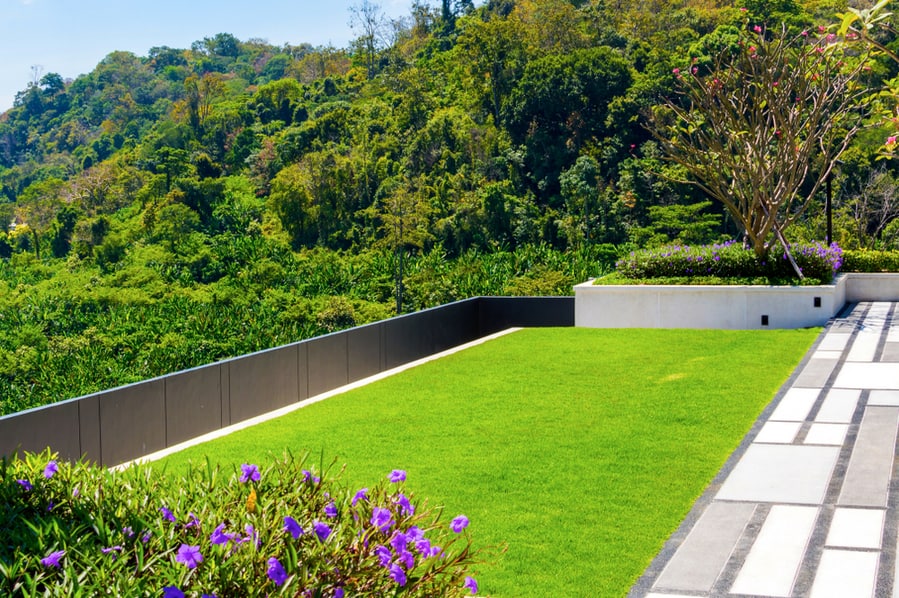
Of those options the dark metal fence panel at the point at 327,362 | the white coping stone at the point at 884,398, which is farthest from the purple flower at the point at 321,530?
the white coping stone at the point at 884,398

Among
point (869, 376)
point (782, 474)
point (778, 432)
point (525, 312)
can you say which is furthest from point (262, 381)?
point (525, 312)

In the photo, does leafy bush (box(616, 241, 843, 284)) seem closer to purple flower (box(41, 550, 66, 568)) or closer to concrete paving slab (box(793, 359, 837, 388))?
concrete paving slab (box(793, 359, 837, 388))

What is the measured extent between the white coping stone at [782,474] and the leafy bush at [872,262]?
37.0ft

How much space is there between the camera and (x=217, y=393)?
9883 mm

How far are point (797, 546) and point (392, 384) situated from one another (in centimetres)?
680

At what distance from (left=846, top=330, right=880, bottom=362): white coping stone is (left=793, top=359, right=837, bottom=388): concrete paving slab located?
396mm

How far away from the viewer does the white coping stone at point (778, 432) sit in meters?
8.60

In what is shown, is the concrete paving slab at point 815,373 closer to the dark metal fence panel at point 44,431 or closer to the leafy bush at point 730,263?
the leafy bush at point 730,263

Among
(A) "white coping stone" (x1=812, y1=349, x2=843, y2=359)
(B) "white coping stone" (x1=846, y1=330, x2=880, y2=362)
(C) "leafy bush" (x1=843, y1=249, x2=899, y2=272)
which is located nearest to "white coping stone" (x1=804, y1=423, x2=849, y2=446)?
(B) "white coping stone" (x1=846, y1=330, x2=880, y2=362)

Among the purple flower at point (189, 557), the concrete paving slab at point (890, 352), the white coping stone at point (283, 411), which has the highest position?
the purple flower at point (189, 557)

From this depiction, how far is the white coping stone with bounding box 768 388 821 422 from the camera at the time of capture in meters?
9.47

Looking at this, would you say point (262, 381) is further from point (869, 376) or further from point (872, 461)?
point (869, 376)

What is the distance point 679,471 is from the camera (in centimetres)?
768

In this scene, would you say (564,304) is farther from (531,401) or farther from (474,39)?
(474,39)
